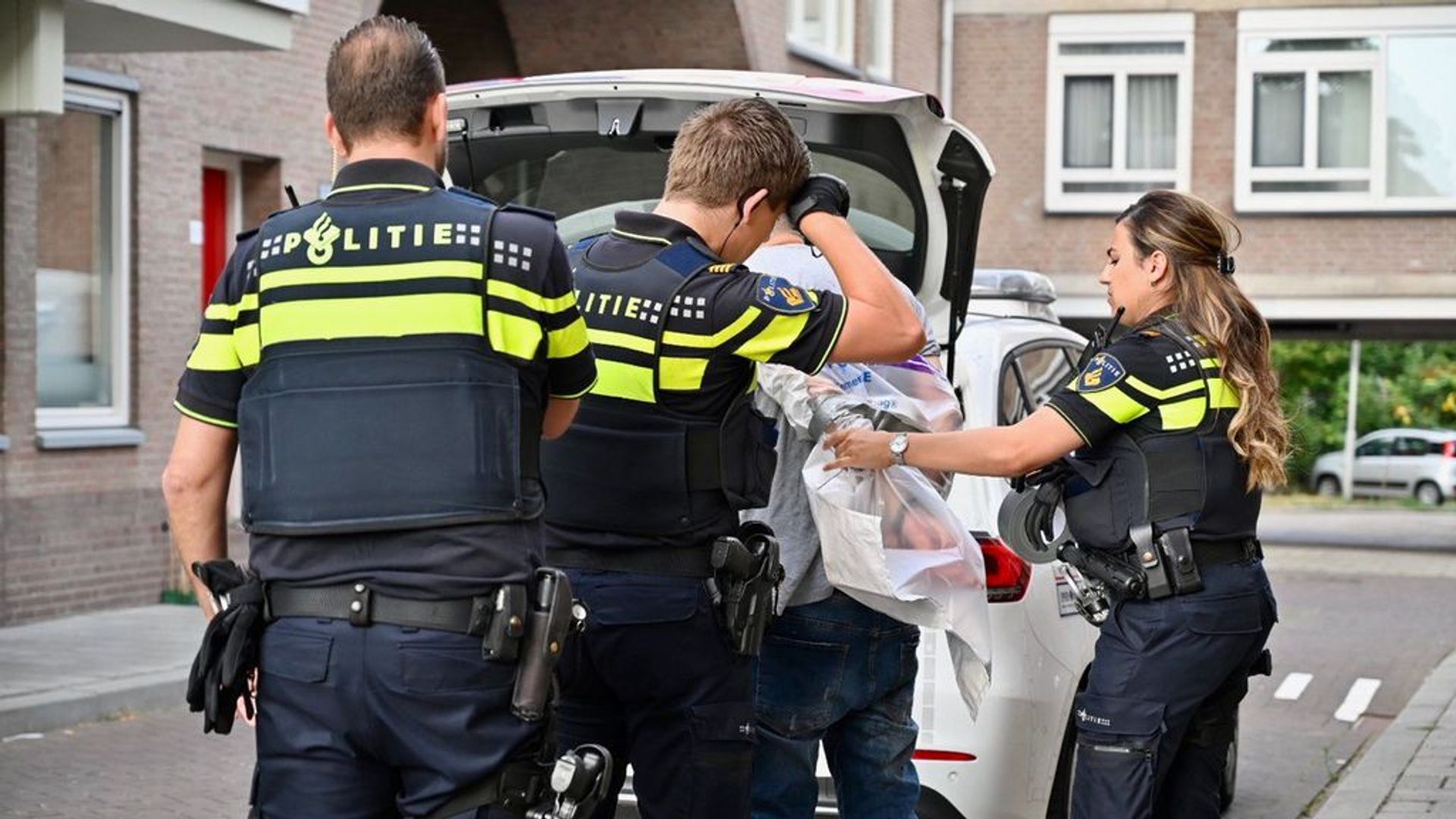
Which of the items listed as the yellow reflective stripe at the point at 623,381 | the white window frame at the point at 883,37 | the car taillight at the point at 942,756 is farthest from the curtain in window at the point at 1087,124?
the yellow reflective stripe at the point at 623,381

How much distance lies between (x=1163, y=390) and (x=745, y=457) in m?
1.03

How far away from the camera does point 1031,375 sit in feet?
22.1

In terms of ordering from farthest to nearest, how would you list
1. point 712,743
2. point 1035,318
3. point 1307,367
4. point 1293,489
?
point 1307,367 → point 1293,489 → point 1035,318 → point 712,743

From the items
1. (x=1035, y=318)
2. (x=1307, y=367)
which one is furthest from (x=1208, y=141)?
(x=1307, y=367)

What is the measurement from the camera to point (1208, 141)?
2656cm

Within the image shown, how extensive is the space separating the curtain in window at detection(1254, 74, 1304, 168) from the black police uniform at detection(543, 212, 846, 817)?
23.4 meters

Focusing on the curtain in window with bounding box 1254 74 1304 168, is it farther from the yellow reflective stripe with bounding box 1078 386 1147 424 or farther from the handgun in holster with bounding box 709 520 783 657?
the handgun in holster with bounding box 709 520 783 657

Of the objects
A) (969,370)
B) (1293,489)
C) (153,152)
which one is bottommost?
→ (1293,489)

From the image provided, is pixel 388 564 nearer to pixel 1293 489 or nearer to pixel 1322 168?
pixel 1322 168

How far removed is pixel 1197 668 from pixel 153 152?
1058 centimetres

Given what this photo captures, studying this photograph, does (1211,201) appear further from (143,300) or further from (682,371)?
(682,371)

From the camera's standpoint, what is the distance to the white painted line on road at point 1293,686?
11398 mm

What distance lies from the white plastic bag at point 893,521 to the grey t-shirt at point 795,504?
79 millimetres

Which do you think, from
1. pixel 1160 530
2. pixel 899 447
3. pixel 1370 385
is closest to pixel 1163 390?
pixel 1160 530
